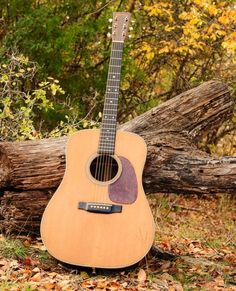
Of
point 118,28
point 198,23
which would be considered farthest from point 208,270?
point 198,23

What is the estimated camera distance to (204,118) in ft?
14.6

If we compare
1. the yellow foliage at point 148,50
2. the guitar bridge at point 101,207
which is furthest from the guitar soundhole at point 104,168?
the yellow foliage at point 148,50

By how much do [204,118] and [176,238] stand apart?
122cm

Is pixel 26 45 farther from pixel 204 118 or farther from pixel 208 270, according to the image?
pixel 208 270

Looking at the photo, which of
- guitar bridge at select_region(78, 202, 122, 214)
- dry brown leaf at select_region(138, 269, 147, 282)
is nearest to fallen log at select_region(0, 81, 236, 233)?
guitar bridge at select_region(78, 202, 122, 214)

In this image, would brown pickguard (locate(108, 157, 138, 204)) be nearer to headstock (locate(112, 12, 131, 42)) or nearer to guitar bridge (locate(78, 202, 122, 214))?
guitar bridge (locate(78, 202, 122, 214))

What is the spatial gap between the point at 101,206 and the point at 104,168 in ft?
0.99

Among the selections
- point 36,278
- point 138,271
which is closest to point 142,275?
point 138,271

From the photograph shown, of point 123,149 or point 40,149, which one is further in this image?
point 40,149

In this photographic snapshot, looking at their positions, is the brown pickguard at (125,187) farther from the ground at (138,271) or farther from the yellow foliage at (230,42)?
the yellow foliage at (230,42)

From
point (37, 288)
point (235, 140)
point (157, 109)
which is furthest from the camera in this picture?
point (235, 140)

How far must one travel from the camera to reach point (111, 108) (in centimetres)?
393

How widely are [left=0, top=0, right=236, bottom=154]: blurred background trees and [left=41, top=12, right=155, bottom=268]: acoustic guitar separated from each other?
179 centimetres

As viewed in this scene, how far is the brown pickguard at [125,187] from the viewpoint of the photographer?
3.62m
